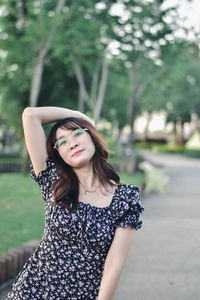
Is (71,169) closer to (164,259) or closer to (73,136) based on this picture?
(73,136)

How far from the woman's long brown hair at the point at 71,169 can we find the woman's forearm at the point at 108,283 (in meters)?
0.38

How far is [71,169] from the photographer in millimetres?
2346

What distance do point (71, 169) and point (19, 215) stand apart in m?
6.76

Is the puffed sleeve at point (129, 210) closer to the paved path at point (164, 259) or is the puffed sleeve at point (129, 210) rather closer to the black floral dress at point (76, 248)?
the black floral dress at point (76, 248)

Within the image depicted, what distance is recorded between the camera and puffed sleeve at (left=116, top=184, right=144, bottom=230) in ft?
6.91

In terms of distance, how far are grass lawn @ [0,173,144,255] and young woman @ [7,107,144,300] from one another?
3.91 meters

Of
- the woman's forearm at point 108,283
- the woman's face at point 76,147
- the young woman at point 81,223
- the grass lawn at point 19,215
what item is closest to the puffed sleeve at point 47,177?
the young woman at point 81,223

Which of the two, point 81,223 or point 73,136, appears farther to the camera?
point 73,136

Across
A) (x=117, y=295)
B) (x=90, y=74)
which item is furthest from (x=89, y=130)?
(x=90, y=74)

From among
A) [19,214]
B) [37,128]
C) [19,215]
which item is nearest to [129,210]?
[37,128]

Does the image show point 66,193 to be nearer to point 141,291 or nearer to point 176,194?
point 141,291

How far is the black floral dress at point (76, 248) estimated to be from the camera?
→ 6.95ft

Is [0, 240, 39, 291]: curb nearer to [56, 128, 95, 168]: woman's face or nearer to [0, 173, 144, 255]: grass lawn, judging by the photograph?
[0, 173, 144, 255]: grass lawn

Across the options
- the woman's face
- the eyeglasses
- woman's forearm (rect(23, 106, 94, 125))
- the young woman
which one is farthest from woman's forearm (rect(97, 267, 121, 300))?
woman's forearm (rect(23, 106, 94, 125))
